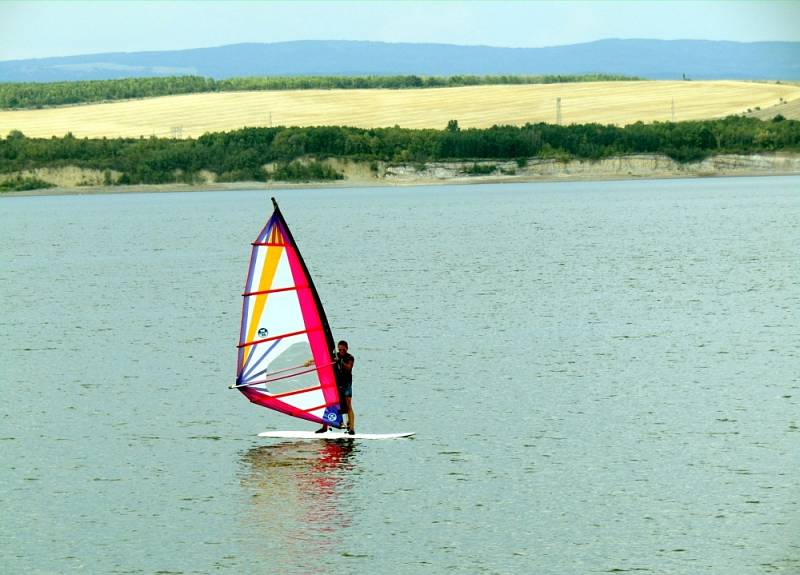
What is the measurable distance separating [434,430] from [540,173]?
512 ft

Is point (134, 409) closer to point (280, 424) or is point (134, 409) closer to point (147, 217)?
point (280, 424)

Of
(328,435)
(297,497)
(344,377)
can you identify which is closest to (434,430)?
(328,435)

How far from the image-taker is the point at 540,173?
618 feet

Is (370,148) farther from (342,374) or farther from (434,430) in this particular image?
(342,374)

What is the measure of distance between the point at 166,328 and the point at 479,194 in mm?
134652

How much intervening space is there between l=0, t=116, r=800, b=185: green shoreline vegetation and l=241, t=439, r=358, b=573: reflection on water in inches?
5893

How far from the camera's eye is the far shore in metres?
184

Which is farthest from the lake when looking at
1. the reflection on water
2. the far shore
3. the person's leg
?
the far shore

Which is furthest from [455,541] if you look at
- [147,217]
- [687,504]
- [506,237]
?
[147,217]

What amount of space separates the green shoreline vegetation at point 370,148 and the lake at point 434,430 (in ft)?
338

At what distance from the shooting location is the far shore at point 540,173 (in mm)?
183875

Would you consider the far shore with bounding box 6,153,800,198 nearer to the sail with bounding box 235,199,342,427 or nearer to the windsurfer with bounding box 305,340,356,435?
the sail with bounding box 235,199,342,427

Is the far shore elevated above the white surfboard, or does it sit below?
below

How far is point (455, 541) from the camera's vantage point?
2588cm
